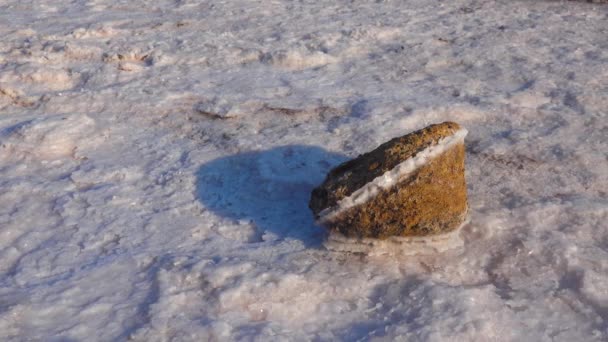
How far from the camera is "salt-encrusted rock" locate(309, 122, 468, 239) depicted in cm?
179

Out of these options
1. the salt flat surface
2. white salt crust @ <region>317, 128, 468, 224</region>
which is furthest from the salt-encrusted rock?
the salt flat surface

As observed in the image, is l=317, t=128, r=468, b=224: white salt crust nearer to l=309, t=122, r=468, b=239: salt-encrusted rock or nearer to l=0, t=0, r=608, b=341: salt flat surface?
l=309, t=122, r=468, b=239: salt-encrusted rock

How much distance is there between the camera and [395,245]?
189 cm

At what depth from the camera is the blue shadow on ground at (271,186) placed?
7.01ft

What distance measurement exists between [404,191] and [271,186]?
706mm

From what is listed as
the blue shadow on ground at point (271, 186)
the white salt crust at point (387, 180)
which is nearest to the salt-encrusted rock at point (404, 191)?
the white salt crust at point (387, 180)

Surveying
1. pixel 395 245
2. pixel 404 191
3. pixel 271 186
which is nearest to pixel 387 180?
pixel 404 191

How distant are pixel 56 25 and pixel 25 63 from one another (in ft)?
2.28

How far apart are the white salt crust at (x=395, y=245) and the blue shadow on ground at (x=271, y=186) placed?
0.12m

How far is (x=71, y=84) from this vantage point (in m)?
3.21

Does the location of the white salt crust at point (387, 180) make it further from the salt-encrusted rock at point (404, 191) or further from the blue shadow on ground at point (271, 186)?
the blue shadow on ground at point (271, 186)

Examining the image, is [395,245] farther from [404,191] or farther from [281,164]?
[281,164]

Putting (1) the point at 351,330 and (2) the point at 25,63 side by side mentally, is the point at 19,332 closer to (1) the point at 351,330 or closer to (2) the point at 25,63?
(1) the point at 351,330

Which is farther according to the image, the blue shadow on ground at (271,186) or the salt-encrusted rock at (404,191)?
the blue shadow on ground at (271,186)
